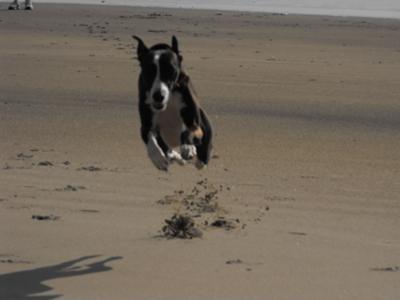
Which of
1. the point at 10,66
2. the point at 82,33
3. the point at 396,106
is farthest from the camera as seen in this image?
the point at 82,33

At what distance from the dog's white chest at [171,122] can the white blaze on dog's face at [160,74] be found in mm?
212

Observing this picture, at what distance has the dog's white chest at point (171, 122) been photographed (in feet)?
28.6

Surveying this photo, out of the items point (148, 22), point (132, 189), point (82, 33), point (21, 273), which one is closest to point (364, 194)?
point (132, 189)

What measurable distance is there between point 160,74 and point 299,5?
3780 centimetres

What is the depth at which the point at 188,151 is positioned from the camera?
27.8ft

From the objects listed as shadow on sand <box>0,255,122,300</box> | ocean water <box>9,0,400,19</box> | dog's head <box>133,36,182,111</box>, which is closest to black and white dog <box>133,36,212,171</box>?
dog's head <box>133,36,182,111</box>

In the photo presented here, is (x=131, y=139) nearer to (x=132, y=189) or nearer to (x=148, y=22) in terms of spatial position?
(x=132, y=189)

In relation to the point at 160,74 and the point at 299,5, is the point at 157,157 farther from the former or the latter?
the point at 299,5

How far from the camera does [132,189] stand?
11055mm

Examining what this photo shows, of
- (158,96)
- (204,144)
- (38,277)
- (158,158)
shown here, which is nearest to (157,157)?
(158,158)

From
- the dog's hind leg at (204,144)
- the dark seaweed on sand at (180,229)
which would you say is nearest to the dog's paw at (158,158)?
the dog's hind leg at (204,144)

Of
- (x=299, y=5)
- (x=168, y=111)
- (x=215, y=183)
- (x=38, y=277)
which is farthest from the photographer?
(x=299, y=5)

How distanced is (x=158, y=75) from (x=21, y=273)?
1.65 m

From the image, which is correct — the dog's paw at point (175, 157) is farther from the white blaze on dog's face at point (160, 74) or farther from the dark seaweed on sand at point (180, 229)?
the dark seaweed on sand at point (180, 229)
